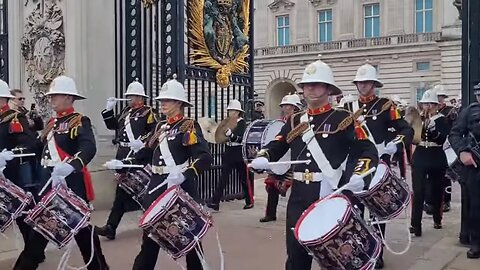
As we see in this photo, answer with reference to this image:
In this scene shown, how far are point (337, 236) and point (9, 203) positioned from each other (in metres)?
3.02

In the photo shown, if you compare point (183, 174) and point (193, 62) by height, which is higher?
point (193, 62)

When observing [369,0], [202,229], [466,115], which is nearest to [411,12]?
[369,0]

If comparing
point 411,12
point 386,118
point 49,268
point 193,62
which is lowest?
point 49,268

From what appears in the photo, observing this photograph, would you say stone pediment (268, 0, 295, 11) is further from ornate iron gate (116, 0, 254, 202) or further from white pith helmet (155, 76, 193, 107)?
white pith helmet (155, 76, 193, 107)

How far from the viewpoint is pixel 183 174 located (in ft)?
17.9

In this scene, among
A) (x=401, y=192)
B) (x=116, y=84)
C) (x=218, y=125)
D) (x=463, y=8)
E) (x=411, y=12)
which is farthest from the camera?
(x=411, y=12)

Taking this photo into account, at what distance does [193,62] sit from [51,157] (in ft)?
15.9

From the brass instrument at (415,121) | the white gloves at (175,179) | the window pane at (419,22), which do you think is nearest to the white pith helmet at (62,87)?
the white gloves at (175,179)

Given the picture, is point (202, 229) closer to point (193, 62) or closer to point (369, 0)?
point (193, 62)

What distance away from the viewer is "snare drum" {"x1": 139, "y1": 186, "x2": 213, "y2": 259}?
503cm

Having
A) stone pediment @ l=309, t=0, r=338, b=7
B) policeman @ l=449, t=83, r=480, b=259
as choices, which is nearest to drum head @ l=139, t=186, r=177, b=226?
policeman @ l=449, t=83, r=480, b=259

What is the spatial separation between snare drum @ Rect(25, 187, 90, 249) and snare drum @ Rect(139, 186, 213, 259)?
2.08ft

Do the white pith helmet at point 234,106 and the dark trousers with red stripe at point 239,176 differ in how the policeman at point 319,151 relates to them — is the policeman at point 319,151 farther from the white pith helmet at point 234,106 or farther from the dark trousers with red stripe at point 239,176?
the white pith helmet at point 234,106

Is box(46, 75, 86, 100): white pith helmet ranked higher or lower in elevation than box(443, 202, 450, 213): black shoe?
higher
